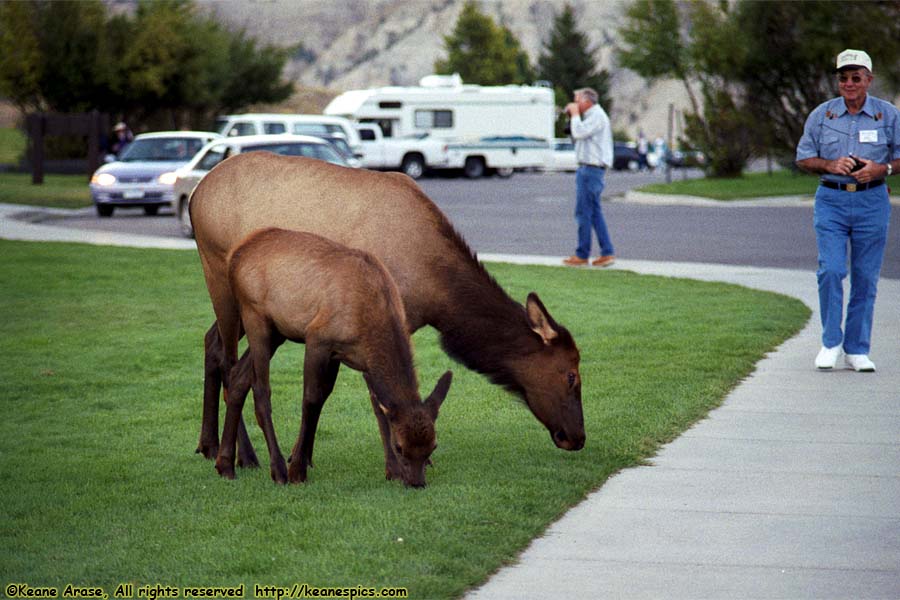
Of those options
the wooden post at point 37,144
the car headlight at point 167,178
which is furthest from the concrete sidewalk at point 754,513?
the wooden post at point 37,144

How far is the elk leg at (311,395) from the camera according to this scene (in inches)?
251

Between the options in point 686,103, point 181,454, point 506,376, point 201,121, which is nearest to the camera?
point 506,376

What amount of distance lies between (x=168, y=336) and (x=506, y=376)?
5700 mm

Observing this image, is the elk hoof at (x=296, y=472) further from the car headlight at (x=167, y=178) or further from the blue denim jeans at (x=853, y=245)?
the car headlight at (x=167, y=178)

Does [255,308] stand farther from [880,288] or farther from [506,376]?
[880,288]

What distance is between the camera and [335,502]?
20.6 ft

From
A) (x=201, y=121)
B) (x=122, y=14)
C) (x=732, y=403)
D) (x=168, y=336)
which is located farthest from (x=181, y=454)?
(x=201, y=121)

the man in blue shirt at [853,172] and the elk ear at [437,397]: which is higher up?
the man in blue shirt at [853,172]

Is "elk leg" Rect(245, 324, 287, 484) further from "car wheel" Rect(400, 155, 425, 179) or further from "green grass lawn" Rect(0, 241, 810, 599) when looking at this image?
"car wheel" Rect(400, 155, 425, 179)

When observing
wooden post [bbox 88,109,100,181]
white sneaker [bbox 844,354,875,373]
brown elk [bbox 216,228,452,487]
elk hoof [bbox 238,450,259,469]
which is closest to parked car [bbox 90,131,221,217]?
wooden post [bbox 88,109,100,181]

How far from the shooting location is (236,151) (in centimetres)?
2361

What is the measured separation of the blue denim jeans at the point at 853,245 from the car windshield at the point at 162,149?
2232 centimetres

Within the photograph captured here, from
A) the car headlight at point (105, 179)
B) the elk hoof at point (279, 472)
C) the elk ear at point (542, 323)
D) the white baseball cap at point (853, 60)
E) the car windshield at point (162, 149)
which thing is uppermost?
the white baseball cap at point (853, 60)

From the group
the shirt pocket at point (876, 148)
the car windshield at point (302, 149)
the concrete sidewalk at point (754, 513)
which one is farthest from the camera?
the car windshield at point (302, 149)
